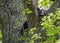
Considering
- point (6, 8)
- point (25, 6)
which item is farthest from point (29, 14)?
point (6, 8)

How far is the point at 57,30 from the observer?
236 centimetres

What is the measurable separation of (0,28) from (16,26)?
0.94 feet

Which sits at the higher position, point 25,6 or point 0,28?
point 25,6

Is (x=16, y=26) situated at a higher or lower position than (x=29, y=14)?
lower

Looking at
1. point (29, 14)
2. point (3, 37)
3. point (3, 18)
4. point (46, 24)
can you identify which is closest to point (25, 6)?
point (29, 14)

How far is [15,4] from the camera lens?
3.76 meters

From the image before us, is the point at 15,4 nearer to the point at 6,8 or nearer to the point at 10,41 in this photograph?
the point at 6,8

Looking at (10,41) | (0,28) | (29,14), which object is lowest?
(10,41)

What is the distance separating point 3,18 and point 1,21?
93 mm

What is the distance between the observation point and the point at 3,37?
3758 mm

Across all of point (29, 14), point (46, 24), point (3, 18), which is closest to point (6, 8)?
point (3, 18)

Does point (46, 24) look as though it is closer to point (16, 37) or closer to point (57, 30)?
point (57, 30)

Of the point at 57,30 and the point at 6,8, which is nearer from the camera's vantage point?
the point at 57,30

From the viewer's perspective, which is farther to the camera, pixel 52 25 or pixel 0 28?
pixel 0 28
